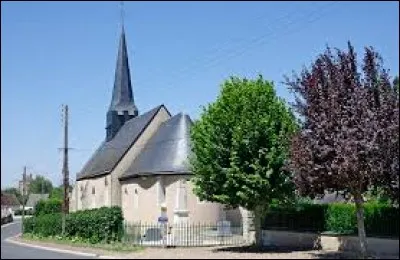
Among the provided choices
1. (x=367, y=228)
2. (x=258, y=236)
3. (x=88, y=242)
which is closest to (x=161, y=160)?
(x=88, y=242)

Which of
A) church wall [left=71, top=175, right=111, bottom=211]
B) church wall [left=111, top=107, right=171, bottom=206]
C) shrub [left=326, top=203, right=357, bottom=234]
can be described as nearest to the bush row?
shrub [left=326, top=203, right=357, bottom=234]

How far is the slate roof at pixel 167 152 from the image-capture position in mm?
42219

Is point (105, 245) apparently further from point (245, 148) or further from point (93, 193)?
point (93, 193)

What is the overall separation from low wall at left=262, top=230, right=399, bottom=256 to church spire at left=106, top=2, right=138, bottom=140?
33.3m

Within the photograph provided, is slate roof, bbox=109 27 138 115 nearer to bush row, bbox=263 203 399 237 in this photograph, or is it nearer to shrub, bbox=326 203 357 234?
bush row, bbox=263 203 399 237

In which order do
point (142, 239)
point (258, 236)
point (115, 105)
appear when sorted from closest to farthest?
point (258, 236)
point (142, 239)
point (115, 105)

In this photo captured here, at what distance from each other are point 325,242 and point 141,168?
22333mm

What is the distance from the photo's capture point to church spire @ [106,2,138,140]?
6078 centimetres

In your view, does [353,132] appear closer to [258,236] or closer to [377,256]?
[377,256]

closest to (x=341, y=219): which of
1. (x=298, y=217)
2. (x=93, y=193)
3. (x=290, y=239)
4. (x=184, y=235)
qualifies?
(x=298, y=217)

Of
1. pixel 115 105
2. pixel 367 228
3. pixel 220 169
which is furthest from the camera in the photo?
pixel 115 105

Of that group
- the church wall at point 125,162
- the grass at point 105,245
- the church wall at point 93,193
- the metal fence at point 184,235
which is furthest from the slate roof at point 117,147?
the metal fence at point 184,235

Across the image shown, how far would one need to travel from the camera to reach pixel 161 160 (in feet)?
143

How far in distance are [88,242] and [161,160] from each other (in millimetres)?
10999
